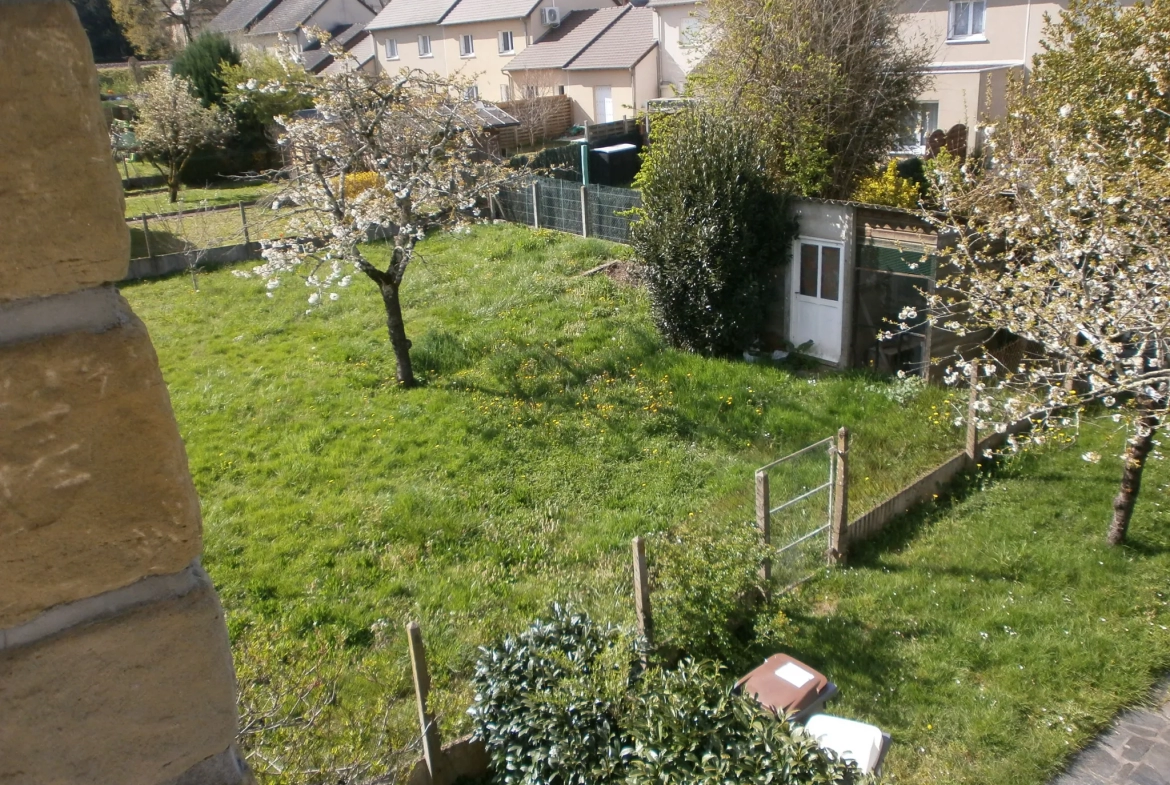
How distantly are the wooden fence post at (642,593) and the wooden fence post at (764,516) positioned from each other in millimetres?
1443

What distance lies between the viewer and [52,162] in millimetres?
809

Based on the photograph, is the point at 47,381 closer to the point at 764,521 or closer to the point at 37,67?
the point at 37,67

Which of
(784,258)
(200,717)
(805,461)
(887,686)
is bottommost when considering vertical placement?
(887,686)

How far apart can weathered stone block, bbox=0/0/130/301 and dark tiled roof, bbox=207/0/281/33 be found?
167ft

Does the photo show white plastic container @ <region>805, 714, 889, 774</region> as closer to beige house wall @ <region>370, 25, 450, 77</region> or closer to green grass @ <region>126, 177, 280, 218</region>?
green grass @ <region>126, 177, 280, 218</region>

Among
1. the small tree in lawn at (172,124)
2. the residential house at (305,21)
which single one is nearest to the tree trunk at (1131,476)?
the small tree in lawn at (172,124)

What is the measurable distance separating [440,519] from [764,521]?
10.7 ft

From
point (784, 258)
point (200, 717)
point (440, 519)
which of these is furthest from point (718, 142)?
point (200, 717)

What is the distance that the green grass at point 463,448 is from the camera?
7.94 metres

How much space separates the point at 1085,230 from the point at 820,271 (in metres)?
4.34

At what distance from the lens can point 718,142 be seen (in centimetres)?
1310

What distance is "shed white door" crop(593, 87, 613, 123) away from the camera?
3156 cm

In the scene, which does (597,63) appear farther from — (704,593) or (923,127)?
(704,593)

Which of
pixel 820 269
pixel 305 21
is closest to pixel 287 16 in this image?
pixel 305 21
